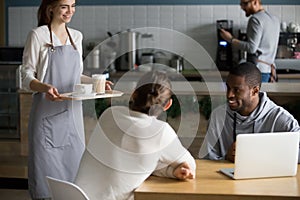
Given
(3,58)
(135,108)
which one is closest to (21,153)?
(3,58)

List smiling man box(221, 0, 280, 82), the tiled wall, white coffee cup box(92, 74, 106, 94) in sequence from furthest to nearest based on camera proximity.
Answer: the tiled wall < smiling man box(221, 0, 280, 82) < white coffee cup box(92, 74, 106, 94)

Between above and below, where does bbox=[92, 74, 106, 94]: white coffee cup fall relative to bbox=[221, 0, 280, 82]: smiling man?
below

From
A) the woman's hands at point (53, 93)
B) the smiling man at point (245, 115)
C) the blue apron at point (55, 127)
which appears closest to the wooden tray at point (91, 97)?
the woman's hands at point (53, 93)

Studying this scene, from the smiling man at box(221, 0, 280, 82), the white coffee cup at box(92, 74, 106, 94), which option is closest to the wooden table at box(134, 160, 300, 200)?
the white coffee cup at box(92, 74, 106, 94)

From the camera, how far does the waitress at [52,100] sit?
3.10m

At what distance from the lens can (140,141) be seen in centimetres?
219

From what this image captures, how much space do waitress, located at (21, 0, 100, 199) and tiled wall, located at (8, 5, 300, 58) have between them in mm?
3273

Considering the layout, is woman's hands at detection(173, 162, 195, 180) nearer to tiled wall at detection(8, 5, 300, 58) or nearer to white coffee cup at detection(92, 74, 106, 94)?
white coffee cup at detection(92, 74, 106, 94)

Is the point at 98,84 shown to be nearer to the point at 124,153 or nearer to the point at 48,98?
the point at 48,98

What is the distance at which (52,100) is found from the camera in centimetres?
304

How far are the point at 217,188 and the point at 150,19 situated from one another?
4.48m

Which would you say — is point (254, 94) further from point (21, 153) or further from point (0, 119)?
point (0, 119)

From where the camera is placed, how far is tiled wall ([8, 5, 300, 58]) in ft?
20.8

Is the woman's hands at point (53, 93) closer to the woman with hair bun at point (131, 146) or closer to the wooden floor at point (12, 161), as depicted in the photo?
the woman with hair bun at point (131, 146)
